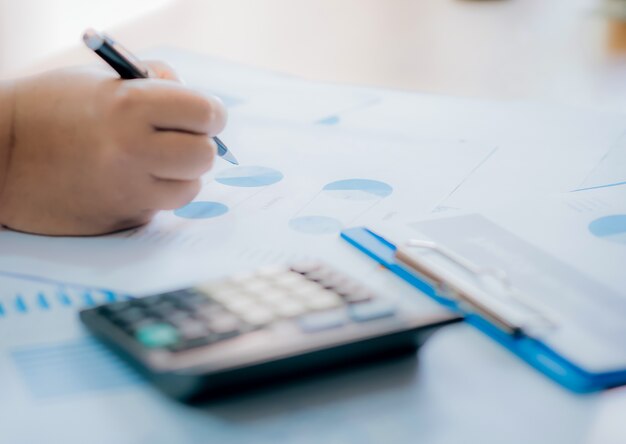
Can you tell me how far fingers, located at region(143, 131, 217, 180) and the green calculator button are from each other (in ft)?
0.51

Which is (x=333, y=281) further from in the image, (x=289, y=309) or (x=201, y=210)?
(x=201, y=210)

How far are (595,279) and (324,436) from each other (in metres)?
0.18

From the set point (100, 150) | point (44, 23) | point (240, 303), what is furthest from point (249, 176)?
point (44, 23)

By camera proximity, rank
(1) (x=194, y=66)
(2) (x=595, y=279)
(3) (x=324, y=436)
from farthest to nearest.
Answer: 1. (1) (x=194, y=66)
2. (2) (x=595, y=279)
3. (3) (x=324, y=436)

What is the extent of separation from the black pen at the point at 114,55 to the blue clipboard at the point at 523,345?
0.18 meters

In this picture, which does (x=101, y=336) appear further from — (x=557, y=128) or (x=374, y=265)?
(x=557, y=128)

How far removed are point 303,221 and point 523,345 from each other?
20 centimetres

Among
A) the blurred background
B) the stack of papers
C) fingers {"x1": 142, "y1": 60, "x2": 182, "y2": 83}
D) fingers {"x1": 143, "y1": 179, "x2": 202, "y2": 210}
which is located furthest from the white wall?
fingers {"x1": 143, "y1": 179, "x2": 202, "y2": 210}

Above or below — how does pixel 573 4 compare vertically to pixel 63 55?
above

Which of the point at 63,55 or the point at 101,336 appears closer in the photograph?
the point at 101,336

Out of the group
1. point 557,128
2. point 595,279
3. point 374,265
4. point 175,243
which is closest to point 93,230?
point 175,243

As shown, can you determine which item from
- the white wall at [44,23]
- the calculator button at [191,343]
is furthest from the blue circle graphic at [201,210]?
the white wall at [44,23]

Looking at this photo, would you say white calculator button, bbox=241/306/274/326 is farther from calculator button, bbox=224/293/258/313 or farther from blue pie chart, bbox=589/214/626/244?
blue pie chart, bbox=589/214/626/244

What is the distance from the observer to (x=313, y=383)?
375 millimetres
